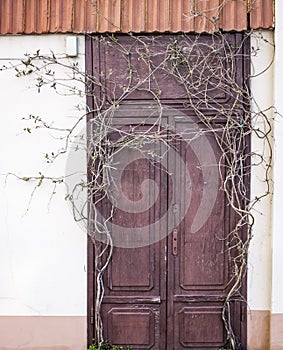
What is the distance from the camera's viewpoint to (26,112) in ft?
17.2

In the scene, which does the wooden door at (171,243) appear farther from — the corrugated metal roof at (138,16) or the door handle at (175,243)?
the corrugated metal roof at (138,16)

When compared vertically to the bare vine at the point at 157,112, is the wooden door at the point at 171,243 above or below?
below

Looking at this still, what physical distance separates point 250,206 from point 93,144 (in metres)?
1.51

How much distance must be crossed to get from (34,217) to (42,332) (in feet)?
3.41

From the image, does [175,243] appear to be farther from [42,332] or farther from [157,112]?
[42,332]

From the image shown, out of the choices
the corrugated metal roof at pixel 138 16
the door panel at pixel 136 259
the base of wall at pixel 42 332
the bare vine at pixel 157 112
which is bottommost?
the base of wall at pixel 42 332

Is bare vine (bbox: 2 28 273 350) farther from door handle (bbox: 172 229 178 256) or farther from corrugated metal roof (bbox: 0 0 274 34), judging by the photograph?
door handle (bbox: 172 229 178 256)

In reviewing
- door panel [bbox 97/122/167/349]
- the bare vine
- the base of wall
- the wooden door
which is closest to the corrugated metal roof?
the bare vine

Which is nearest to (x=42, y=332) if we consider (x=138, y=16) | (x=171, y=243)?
(x=171, y=243)

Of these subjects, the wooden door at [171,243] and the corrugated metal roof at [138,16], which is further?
the wooden door at [171,243]

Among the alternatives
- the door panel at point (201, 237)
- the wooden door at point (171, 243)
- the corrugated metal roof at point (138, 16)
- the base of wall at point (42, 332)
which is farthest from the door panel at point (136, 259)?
the corrugated metal roof at point (138, 16)

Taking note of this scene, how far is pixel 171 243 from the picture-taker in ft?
17.4

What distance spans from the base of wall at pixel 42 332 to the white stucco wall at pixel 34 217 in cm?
6

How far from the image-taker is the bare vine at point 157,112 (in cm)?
522
